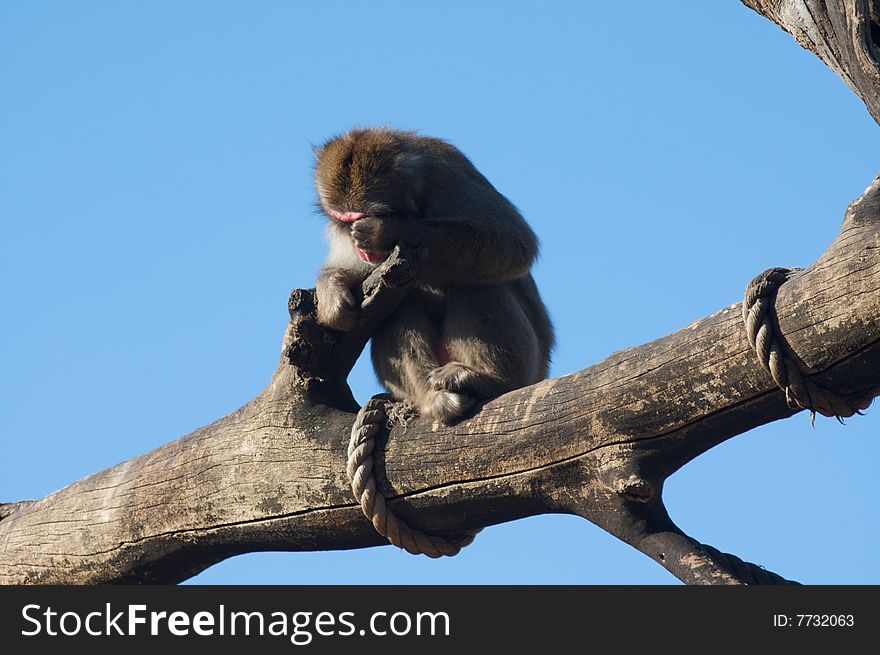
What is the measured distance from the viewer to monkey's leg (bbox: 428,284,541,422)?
4520mm

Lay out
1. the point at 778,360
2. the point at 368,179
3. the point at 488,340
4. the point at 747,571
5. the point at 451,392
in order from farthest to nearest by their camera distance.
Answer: the point at 368,179
the point at 488,340
the point at 451,392
the point at 747,571
the point at 778,360

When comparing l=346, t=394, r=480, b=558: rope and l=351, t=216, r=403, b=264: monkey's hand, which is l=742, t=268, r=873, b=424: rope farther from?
l=351, t=216, r=403, b=264: monkey's hand

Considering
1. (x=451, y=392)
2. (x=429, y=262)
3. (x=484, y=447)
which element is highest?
(x=429, y=262)

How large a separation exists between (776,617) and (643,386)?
2.52 feet

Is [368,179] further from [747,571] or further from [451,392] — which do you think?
[747,571]

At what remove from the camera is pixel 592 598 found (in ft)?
10.9

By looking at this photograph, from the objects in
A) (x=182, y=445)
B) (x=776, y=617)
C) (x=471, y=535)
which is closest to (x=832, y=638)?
(x=776, y=617)

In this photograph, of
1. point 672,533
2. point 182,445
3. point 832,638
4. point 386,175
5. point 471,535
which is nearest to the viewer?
point 832,638

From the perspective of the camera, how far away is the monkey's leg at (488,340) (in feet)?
14.8

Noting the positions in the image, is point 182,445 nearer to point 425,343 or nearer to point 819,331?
point 425,343

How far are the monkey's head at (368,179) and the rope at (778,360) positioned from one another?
1918mm

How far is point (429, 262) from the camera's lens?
4.62m

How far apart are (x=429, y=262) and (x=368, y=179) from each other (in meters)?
0.52

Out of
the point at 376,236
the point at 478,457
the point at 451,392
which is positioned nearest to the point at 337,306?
the point at 376,236
